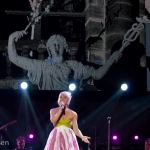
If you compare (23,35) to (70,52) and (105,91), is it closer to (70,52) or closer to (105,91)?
(70,52)

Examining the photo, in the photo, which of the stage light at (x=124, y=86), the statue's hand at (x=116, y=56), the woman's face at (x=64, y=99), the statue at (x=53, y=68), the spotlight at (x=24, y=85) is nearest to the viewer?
the woman's face at (x=64, y=99)

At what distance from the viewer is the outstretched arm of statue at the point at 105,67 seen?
1521 centimetres

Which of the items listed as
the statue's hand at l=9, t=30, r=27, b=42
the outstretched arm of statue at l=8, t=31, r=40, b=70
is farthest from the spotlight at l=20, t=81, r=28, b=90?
the statue's hand at l=9, t=30, r=27, b=42

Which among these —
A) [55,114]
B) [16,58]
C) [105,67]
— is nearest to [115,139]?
[105,67]

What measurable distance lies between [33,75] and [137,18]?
4179mm

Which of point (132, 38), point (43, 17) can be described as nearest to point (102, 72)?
point (132, 38)

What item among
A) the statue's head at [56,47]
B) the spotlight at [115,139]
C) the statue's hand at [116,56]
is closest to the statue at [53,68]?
the statue's head at [56,47]

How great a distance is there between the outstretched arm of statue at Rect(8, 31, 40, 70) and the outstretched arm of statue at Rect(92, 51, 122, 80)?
209 cm

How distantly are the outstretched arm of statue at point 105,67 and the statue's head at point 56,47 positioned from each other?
50.7 inches

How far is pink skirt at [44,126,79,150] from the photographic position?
6938mm

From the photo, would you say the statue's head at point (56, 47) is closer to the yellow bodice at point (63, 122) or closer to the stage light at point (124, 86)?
the stage light at point (124, 86)

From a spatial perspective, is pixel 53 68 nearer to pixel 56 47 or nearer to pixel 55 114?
pixel 56 47

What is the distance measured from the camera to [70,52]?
15.4m

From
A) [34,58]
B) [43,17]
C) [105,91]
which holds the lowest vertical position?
[105,91]
